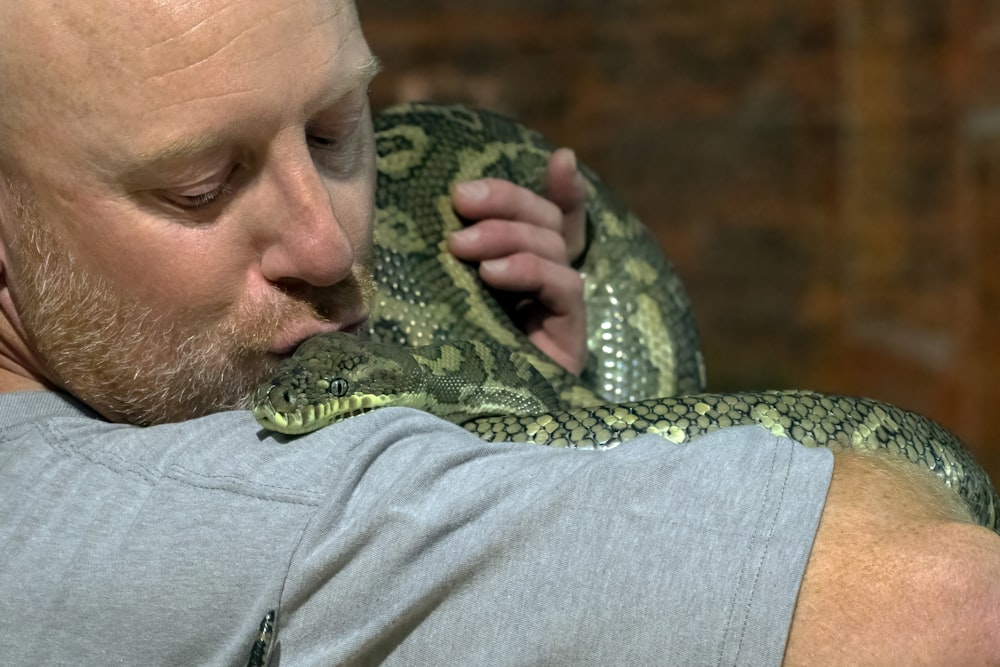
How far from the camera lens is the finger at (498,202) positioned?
2.76m

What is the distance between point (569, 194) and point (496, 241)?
0.29 m

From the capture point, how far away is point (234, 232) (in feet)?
5.76

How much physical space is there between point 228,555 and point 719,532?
57cm

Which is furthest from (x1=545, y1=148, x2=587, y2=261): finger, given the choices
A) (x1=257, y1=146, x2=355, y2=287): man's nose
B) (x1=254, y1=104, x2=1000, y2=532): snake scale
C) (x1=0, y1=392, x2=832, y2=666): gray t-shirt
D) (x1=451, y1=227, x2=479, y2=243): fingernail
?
(x1=0, y1=392, x2=832, y2=666): gray t-shirt

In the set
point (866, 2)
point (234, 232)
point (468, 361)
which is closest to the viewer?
point (234, 232)

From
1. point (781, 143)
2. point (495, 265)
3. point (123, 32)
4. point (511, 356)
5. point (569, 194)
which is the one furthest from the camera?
point (781, 143)

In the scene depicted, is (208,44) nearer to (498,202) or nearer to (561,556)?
(561,556)

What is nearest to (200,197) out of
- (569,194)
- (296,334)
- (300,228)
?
(300,228)

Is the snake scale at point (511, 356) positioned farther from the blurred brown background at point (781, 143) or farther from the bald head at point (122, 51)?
the blurred brown background at point (781, 143)

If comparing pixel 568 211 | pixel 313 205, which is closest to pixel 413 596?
pixel 313 205

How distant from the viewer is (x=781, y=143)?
6.69m

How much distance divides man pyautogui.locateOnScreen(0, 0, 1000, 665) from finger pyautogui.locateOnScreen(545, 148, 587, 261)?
0.97 m

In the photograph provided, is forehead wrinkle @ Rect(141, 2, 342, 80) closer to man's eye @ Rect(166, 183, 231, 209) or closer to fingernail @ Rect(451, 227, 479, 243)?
man's eye @ Rect(166, 183, 231, 209)

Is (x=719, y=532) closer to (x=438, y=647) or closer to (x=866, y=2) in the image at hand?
(x=438, y=647)
